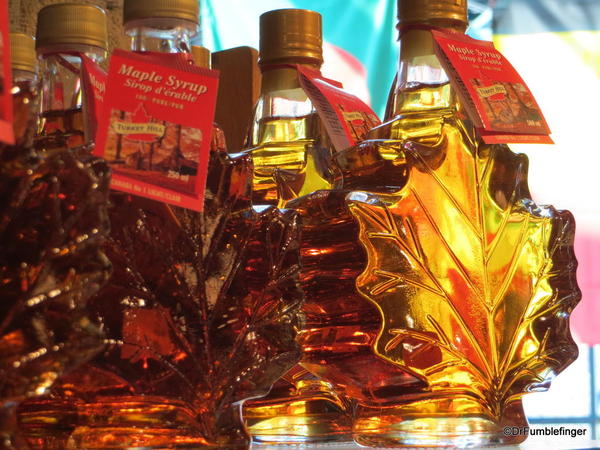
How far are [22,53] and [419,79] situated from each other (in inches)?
14.4

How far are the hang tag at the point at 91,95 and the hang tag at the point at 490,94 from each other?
0.29 meters

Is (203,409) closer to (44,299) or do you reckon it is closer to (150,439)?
(150,439)

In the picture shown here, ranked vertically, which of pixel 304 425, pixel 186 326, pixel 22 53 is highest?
pixel 22 53

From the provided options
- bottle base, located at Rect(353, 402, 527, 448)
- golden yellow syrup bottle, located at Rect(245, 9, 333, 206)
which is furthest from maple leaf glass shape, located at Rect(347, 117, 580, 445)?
golden yellow syrup bottle, located at Rect(245, 9, 333, 206)

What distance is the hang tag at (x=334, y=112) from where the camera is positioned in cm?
83

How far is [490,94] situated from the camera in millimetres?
751

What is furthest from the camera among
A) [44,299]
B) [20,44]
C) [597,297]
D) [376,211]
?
[597,297]

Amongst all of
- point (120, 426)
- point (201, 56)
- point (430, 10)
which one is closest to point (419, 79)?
point (430, 10)

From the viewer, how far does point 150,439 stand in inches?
24.4

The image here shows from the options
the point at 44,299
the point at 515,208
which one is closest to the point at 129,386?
the point at 44,299

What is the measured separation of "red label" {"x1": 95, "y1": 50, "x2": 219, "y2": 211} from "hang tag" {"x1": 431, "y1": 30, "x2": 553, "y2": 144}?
0.77 ft

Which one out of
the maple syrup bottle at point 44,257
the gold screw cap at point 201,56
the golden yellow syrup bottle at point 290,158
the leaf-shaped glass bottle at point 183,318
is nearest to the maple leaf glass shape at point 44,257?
the maple syrup bottle at point 44,257

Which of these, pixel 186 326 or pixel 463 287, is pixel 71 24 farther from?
pixel 463 287

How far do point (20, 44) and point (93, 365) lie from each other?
357 mm
